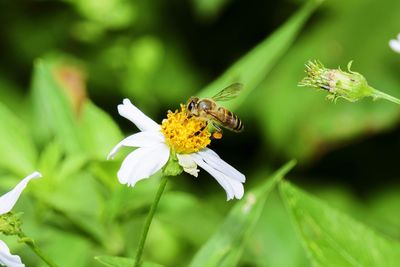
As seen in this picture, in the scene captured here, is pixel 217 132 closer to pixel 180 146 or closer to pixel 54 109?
pixel 180 146

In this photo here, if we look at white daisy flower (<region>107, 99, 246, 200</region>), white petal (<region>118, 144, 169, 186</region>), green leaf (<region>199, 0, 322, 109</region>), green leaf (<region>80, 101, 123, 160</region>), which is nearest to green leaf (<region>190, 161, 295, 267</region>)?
white daisy flower (<region>107, 99, 246, 200</region>)

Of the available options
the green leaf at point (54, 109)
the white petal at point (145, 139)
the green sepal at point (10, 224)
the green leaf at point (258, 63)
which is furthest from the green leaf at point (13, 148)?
the green sepal at point (10, 224)

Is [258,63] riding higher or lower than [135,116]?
higher

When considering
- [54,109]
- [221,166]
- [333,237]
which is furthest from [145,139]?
[54,109]

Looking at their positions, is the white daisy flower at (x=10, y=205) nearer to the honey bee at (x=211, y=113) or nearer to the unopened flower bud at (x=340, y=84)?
the honey bee at (x=211, y=113)

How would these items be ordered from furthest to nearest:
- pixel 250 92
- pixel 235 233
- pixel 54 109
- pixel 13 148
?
pixel 250 92 → pixel 54 109 → pixel 13 148 → pixel 235 233

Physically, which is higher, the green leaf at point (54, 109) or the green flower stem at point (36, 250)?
the green leaf at point (54, 109)

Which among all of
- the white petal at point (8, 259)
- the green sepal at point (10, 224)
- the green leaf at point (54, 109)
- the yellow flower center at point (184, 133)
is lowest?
Result: the white petal at point (8, 259)
